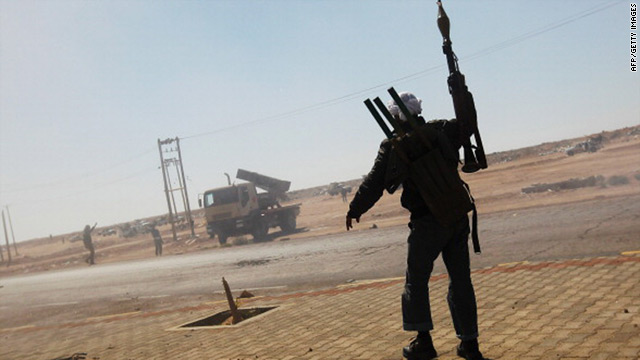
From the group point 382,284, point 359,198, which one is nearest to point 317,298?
point 382,284

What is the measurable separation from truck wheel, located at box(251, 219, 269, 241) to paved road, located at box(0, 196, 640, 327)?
6.94 meters

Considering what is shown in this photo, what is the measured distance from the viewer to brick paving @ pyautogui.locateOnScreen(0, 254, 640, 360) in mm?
4254

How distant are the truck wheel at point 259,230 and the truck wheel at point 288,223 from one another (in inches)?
56.8

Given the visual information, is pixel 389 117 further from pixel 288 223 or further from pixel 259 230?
pixel 288 223

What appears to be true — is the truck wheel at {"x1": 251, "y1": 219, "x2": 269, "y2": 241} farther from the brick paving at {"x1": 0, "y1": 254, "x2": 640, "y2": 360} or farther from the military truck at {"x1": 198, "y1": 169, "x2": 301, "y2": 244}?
the brick paving at {"x1": 0, "y1": 254, "x2": 640, "y2": 360}

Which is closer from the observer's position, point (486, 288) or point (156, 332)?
point (486, 288)

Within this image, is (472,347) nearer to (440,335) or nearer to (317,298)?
(440,335)

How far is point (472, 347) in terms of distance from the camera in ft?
12.8

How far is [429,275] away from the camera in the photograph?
400 centimetres

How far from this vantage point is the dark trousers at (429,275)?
3.94 metres

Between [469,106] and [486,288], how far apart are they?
3.30 m

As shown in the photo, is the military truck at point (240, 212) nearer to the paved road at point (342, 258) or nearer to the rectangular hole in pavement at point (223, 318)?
the paved road at point (342, 258)

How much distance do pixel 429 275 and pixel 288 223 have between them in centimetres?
2643

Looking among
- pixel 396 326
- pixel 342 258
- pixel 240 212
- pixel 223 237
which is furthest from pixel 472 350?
pixel 223 237
